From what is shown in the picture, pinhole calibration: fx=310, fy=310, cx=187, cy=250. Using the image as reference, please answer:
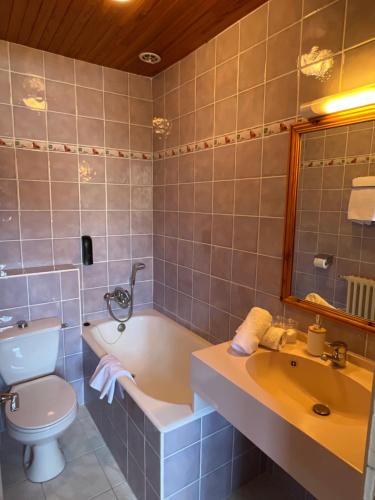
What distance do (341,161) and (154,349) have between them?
2059mm

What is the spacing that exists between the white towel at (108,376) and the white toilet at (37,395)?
18 centimetres

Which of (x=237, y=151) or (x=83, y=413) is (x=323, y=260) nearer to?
(x=237, y=151)

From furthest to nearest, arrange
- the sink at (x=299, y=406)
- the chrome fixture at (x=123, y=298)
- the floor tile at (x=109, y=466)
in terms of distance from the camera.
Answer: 1. the chrome fixture at (x=123, y=298)
2. the floor tile at (x=109, y=466)
3. the sink at (x=299, y=406)

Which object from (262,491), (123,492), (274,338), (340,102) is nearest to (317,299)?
(274,338)

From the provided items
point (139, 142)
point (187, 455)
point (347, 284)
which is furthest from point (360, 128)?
point (139, 142)

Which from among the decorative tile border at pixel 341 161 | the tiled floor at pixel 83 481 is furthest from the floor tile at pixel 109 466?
the decorative tile border at pixel 341 161

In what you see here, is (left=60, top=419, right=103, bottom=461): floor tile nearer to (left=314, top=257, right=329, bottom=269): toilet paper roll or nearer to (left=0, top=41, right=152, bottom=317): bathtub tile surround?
(left=0, top=41, right=152, bottom=317): bathtub tile surround

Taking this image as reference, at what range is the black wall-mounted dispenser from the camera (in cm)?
244

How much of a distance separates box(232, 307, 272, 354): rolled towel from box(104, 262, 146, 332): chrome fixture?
4.60 ft

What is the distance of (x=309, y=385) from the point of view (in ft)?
4.44

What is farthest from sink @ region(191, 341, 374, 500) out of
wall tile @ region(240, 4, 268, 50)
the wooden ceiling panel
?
the wooden ceiling panel

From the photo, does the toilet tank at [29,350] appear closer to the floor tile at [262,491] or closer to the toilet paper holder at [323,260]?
the floor tile at [262,491]

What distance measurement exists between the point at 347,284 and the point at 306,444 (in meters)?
0.71

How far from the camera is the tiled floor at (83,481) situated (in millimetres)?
1721
